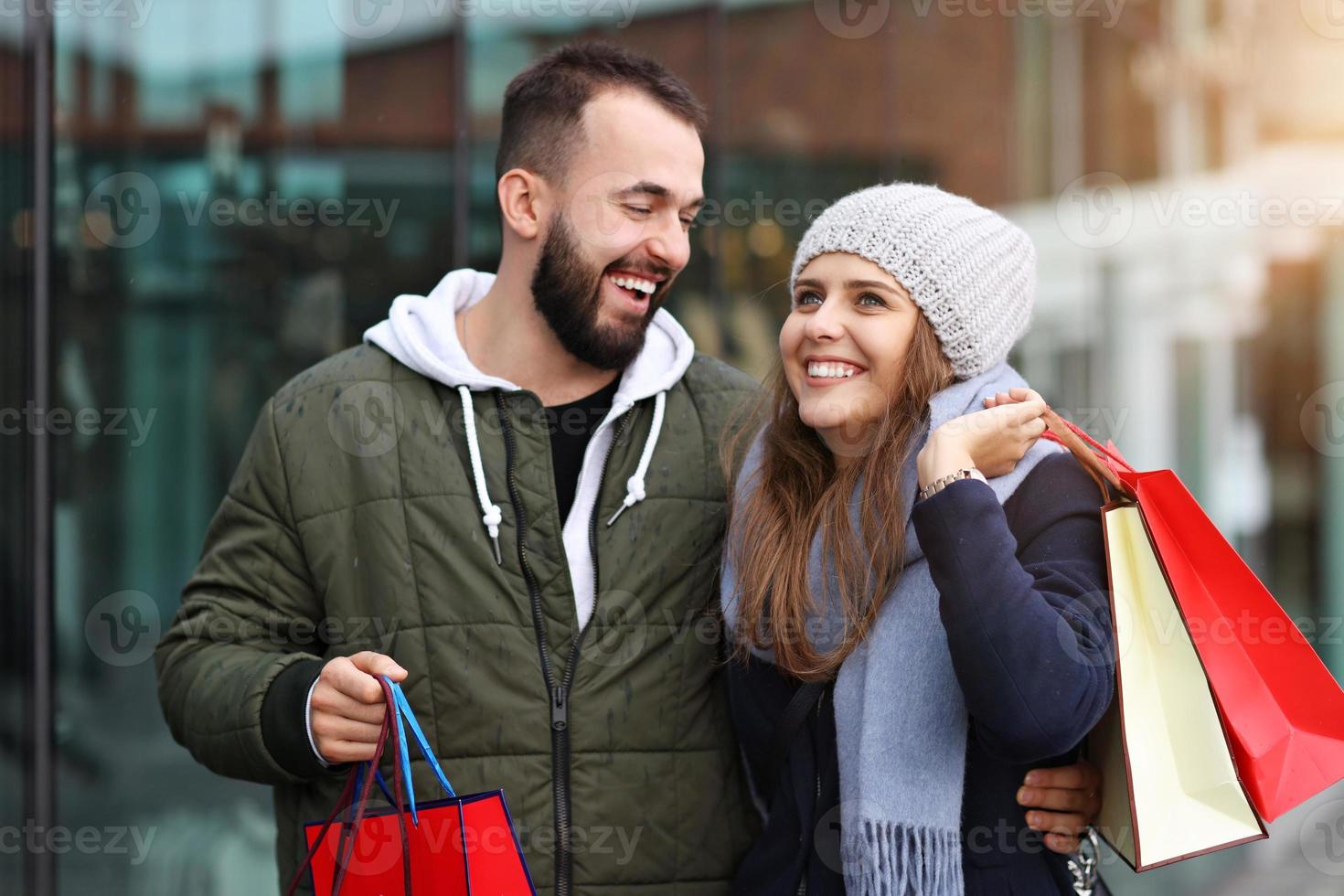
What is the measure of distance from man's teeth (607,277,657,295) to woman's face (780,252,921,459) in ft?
1.76

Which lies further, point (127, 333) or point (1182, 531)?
point (127, 333)

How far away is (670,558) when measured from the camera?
2.71 meters

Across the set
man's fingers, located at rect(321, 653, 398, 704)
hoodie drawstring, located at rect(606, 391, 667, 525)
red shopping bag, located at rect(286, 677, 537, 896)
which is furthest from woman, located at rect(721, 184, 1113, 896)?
man's fingers, located at rect(321, 653, 398, 704)

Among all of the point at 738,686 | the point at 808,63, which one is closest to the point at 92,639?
the point at 738,686

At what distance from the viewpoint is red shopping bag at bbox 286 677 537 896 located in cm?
214

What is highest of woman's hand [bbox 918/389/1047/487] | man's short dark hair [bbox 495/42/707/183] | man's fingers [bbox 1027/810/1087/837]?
man's short dark hair [bbox 495/42/707/183]

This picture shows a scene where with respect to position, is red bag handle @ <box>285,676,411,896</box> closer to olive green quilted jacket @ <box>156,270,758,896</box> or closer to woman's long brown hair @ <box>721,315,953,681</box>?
olive green quilted jacket @ <box>156,270,758,896</box>

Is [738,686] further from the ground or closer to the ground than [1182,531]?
closer to the ground

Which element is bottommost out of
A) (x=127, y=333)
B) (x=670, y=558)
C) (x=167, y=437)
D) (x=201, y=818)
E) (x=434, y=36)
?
(x=201, y=818)

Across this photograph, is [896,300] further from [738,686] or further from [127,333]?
[127,333]

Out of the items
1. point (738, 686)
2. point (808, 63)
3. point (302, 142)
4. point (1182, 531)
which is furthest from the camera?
point (808, 63)

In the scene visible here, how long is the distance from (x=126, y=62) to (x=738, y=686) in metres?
3.19

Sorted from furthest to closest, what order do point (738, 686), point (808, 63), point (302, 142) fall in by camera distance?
point (808, 63)
point (302, 142)
point (738, 686)

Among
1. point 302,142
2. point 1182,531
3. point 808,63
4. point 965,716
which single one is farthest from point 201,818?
point 808,63
